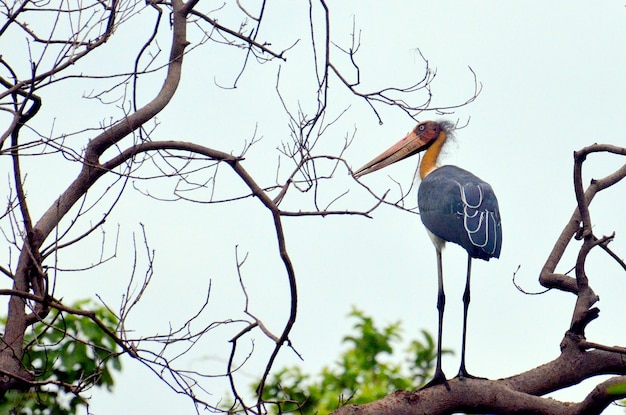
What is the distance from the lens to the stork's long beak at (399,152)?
293 inches

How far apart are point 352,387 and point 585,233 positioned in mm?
5171

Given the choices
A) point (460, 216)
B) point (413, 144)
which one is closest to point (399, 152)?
point (413, 144)

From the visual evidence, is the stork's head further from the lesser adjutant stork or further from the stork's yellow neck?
the lesser adjutant stork

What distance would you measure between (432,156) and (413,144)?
0.21 metres

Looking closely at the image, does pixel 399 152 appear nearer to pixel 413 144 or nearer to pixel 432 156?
pixel 413 144

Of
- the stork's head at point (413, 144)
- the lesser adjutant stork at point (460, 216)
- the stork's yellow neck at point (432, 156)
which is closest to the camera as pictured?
the lesser adjutant stork at point (460, 216)

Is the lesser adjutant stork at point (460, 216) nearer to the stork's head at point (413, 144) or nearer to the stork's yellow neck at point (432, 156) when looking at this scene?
the stork's yellow neck at point (432, 156)

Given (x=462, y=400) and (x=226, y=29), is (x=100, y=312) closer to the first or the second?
(x=226, y=29)

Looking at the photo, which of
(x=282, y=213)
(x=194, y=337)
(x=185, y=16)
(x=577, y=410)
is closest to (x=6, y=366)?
(x=194, y=337)

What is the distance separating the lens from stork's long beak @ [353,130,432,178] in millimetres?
7449

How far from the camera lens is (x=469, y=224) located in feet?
19.4

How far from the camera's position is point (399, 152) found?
7.51 meters

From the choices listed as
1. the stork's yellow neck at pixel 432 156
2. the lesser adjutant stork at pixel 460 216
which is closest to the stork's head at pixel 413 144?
the stork's yellow neck at pixel 432 156

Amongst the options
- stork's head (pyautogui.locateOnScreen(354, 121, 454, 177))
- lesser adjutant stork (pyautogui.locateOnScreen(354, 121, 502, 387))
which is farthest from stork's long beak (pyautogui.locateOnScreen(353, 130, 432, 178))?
lesser adjutant stork (pyautogui.locateOnScreen(354, 121, 502, 387))
